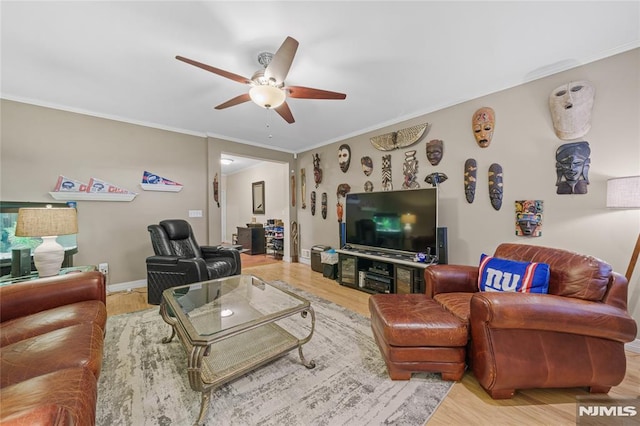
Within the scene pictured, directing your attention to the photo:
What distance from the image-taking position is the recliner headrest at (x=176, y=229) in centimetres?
318

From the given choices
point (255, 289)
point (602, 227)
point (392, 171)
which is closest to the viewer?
point (602, 227)

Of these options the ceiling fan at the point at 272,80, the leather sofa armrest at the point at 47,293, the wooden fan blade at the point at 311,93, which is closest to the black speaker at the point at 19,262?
the leather sofa armrest at the point at 47,293

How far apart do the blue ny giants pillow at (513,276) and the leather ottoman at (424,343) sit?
0.49m

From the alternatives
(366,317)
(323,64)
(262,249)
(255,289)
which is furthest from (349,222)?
(262,249)

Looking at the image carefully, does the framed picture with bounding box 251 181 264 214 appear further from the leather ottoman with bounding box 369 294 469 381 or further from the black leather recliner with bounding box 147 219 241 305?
the leather ottoman with bounding box 369 294 469 381

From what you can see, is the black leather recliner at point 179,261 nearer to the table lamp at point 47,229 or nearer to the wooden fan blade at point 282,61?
the table lamp at point 47,229

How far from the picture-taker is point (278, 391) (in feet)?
4.94

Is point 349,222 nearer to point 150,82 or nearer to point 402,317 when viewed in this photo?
point 402,317

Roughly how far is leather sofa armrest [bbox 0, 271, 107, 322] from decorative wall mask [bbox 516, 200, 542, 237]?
376 cm

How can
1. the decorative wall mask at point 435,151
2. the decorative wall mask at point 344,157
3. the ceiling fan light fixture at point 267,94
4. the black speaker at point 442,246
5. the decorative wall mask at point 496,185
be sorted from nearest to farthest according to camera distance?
the ceiling fan light fixture at point 267,94, the decorative wall mask at point 496,185, the black speaker at point 442,246, the decorative wall mask at point 435,151, the decorative wall mask at point 344,157

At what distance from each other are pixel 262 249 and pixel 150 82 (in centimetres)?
448

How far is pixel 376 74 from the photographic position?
2.34 metres

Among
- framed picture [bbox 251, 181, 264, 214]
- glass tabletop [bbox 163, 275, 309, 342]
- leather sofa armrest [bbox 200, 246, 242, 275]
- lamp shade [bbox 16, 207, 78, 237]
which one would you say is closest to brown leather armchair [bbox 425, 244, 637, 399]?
glass tabletop [bbox 163, 275, 309, 342]

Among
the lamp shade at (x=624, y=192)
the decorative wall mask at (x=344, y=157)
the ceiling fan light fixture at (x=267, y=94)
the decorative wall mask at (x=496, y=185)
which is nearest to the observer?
the lamp shade at (x=624, y=192)
